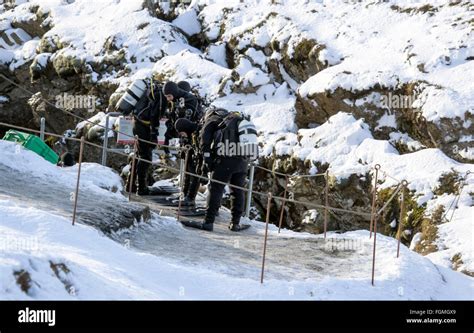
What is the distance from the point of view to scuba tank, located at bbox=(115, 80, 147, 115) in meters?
12.9

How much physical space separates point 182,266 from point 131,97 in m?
5.99

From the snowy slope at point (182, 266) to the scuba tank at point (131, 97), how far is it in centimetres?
330

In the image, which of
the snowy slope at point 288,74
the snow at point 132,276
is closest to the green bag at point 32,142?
the snowy slope at point 288,74

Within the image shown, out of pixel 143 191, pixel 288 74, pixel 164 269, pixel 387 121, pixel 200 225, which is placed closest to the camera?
pixel 164 269

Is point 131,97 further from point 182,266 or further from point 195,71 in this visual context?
point 195,71

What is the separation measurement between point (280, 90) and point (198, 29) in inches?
250

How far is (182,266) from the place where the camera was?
768cm

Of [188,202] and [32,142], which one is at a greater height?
[32,142]

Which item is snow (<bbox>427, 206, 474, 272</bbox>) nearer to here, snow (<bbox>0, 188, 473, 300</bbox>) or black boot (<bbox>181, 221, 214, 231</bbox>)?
snow (<bbox>0, 188, 473, 300</bbox>)

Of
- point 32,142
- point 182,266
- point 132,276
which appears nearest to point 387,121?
point 32,142
